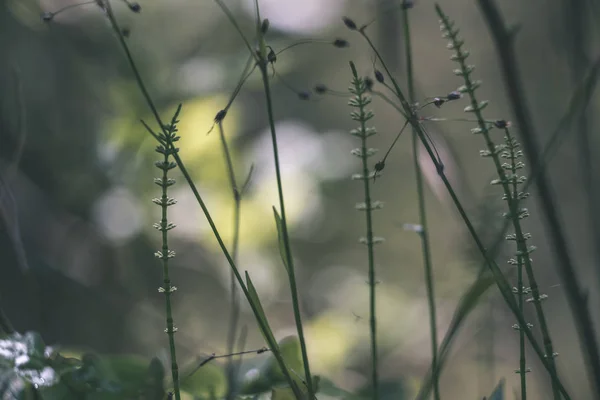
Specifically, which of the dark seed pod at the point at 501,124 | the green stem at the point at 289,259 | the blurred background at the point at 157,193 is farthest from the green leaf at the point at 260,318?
the blurred background at the point at 157,193

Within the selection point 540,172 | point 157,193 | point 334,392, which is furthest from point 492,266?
point 157,193

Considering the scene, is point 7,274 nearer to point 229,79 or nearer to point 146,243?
point 146,243

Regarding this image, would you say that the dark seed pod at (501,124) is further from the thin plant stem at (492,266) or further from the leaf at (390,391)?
the leaf at (390,391)

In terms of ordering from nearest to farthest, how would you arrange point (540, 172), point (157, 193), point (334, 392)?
point (540, 172)
point (334, 392)
point (157, 193)

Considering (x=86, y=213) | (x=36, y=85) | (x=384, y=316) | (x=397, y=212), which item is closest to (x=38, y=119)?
(x=36, y=85)

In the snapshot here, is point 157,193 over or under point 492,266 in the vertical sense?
over

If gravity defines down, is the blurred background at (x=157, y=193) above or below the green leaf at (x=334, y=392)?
above

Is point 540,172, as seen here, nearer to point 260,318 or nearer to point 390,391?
point 260,318

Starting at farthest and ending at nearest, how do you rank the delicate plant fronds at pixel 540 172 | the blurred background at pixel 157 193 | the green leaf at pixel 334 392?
the blurred background at pixel 157 193, the green leaf at pixel 334 392, the delicate plant fronds at pixel 540 172

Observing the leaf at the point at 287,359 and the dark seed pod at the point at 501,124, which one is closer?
the dark seed pod at the point at 501,124

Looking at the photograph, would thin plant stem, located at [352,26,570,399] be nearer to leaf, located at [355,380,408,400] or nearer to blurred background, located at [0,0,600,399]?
leaf, located at [355,380,408,400]

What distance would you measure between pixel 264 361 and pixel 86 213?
55 centimetres

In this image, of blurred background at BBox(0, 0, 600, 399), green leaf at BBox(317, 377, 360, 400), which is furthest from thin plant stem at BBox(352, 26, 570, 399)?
blurred background at BBox(0, 0, 600, 399)

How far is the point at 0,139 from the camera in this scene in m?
0.90
